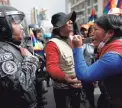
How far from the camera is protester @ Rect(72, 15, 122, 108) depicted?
207cm

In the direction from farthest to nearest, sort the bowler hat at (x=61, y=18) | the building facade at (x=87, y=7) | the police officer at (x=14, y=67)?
the building facade at (x=87, y=7)
the bowler hat at (x=61, y=18)
the police officer at (x=14, y=67)

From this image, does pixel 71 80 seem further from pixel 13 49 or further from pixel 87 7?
pixel 87 7

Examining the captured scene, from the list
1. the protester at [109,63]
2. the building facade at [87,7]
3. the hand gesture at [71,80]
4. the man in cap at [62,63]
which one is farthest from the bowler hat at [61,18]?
the building facade at [87,7]

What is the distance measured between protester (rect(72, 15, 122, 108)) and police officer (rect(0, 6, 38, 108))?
0.39 metres

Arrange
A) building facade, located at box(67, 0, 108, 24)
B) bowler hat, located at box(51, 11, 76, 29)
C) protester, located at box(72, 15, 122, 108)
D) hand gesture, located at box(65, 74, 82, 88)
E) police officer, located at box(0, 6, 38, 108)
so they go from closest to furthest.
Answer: protester, located at box(72, 15, 122, 108) → police officer, located at box(0, 6, 38, 108) → hand gesture, located at box(65, 74, 82, 88) → bowler hat, located at box(51, 11, 76, 29) → building facade, located at box(67, 0, 108, 24)

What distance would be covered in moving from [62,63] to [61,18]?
50 centimetres

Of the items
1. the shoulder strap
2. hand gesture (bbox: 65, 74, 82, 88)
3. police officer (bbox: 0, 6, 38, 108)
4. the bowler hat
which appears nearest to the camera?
police officer (bbox: 0, 6, 38, 108)

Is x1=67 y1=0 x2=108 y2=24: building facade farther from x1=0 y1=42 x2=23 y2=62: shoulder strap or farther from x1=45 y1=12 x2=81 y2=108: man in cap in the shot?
x1=0 y1=42 x2=23 y2=62: shoulder strap

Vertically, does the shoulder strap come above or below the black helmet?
below

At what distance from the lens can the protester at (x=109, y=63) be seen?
207 cm

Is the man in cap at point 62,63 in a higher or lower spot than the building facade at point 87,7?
higher

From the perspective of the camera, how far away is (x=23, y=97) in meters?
2.29

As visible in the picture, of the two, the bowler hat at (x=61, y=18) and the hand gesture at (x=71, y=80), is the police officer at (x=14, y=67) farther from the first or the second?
the bowler hat at (x=61, y=18)

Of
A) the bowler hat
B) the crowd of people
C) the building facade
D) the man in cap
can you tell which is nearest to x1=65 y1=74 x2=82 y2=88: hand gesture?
the man in cap
